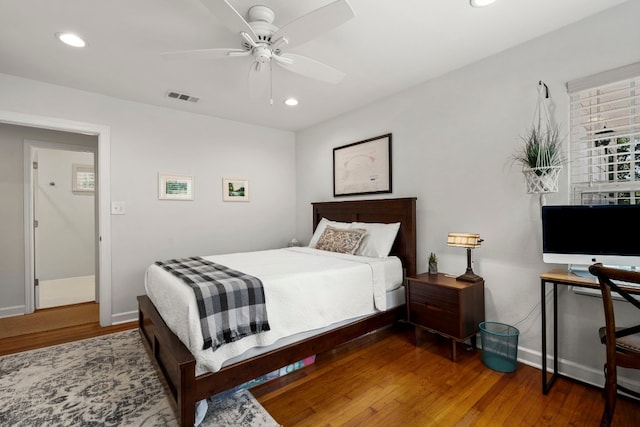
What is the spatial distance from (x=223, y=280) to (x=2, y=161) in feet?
12.2

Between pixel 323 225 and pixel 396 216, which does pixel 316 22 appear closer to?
pixel 396 216

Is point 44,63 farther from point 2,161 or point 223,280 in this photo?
point 223,280

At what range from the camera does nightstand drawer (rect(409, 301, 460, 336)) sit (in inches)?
94.5

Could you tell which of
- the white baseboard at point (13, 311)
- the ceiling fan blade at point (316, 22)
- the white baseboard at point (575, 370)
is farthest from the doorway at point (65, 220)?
the white baseboard at point (575, 370)

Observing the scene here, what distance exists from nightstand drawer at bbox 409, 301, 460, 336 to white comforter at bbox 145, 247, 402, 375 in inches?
11.3

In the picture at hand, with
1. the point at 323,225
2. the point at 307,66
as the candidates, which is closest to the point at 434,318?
the point at 323,225

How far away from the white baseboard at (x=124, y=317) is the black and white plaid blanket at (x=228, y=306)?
6.46 ft

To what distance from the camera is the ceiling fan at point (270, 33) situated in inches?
63.1

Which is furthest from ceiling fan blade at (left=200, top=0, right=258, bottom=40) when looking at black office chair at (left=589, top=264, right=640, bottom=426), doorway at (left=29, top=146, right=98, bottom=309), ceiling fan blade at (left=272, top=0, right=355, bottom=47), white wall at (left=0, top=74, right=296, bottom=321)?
doorway at (left=29, top=146, right=98, bottom=309)

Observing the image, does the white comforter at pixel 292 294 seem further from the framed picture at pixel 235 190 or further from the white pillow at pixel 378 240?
the framed picture at pixel 235 190

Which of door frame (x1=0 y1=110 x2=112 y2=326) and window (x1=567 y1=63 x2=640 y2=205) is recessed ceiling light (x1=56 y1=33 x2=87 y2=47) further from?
window (x1=567 y1=63 x2=640 y2=205)

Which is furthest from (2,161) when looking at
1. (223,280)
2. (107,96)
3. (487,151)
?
(487,151)

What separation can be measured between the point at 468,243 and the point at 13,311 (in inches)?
205

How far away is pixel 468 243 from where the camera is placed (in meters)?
2.47
